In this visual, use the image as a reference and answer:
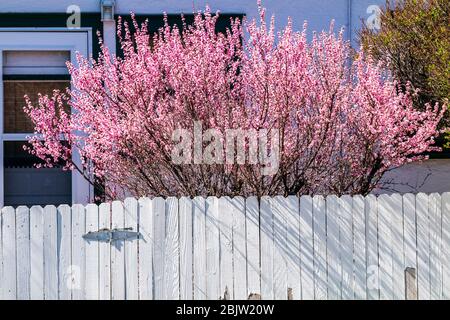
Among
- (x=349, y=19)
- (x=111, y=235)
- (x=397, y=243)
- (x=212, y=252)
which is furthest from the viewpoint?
(x=349, y=19)

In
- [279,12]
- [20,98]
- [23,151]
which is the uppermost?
[279,12]

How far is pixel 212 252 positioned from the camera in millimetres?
5895

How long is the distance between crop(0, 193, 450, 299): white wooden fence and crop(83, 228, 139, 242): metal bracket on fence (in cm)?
4

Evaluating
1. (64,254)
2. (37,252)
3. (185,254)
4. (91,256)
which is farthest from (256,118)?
(37,252)

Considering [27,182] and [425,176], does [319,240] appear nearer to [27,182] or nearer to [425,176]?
[425,176]

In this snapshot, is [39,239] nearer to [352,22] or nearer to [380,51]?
[380,51]

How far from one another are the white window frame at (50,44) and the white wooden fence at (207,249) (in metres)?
2.88

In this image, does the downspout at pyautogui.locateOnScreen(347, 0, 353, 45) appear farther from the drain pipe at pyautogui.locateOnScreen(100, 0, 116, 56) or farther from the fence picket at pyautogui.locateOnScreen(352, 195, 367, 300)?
the fence picket at pyautogui.locateOnScreen(352, 195, 367, 300)

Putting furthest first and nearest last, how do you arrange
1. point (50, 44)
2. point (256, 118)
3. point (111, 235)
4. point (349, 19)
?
point (349, 19)
point (50, 44)
point (256, 118)
point (111, 235)

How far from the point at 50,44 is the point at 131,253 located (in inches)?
154

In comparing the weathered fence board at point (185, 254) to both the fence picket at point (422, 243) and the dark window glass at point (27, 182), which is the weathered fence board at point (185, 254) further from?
the dark window glass at point (27, 182)

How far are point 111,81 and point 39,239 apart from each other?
2.01 m

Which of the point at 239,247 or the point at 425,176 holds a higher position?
the point at 425,176

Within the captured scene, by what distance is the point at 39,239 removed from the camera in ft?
19.2
